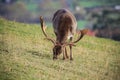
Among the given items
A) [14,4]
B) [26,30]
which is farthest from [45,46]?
[14,4]

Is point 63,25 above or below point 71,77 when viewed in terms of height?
above

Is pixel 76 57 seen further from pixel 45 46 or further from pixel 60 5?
pixel 60 5

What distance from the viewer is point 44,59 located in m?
14.8

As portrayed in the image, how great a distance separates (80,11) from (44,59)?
2415 cm

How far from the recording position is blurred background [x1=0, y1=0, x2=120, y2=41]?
33781 millimetres

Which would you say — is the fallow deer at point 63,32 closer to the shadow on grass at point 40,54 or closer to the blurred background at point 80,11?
the shadow on grass at point 40,54

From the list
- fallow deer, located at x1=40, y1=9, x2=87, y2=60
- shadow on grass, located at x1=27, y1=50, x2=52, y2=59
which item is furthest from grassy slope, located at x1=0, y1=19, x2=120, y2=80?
fallow deer, located at x1=40, y1=9, x2=87, y2=60

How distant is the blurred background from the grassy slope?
1426cm

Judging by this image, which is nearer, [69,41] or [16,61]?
[16,61]

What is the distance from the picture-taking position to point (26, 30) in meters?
18.2

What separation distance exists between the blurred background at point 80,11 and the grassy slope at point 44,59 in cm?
1426

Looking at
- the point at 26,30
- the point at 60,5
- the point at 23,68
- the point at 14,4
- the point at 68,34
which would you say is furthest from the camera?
the point at 60,5

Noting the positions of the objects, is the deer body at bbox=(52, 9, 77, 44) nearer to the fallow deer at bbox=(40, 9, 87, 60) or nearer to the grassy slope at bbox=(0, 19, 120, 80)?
the fallow deer at bbox=(40, 9, 87, 60)

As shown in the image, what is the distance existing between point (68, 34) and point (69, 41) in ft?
1.53
